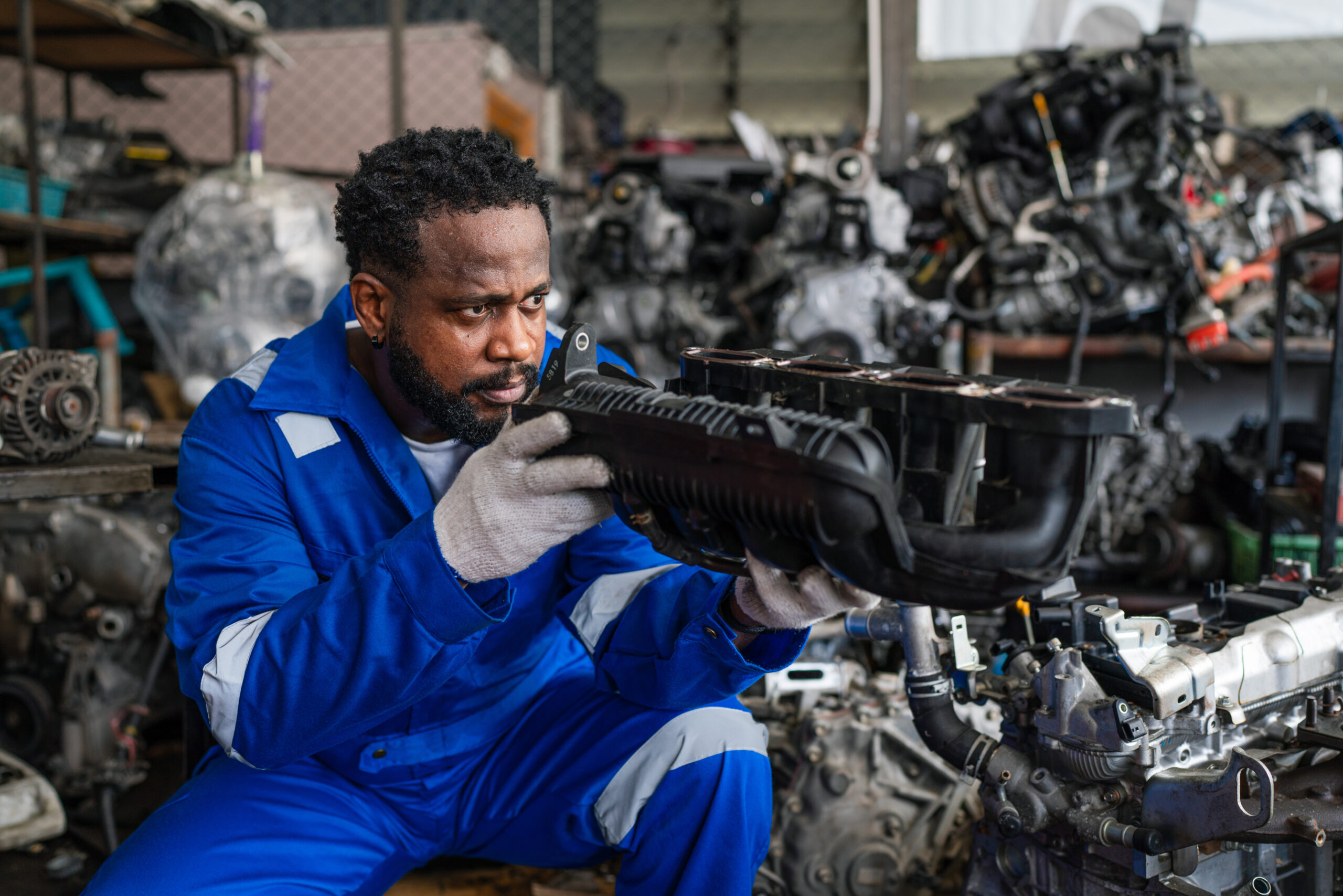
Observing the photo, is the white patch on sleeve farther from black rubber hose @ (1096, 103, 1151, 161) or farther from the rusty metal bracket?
black rubber hose @ (1096, 103, 1151, 161)

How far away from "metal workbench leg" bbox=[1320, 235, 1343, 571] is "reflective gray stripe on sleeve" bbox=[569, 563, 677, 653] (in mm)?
1502

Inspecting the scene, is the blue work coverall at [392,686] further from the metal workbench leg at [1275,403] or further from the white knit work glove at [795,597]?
the metal workbench leg at [1275,403]

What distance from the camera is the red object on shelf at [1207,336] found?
3.27 meters

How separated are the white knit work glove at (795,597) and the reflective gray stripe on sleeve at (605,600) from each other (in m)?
0.30

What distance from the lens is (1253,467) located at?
11.0 ft

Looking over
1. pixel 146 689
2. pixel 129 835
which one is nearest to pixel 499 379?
pixel 129 835

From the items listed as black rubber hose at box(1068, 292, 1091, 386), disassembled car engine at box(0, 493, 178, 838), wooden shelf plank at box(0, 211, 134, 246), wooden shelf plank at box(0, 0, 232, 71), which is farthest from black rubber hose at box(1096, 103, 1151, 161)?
wooden shelf plank at box(0, 211, 134, 246)

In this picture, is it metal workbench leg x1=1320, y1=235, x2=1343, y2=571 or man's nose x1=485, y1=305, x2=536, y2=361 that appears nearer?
man's nose x1=485, y1=305, x2=536, y2=361

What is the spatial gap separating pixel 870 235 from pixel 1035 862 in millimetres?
2538

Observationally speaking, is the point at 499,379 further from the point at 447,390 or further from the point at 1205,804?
the point at 1205,804

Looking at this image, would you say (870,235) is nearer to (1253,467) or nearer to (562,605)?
(1253,467)

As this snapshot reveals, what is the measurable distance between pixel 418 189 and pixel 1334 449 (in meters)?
1.94

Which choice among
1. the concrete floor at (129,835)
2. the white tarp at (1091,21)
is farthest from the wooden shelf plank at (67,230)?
the white tarp at (1091,21)

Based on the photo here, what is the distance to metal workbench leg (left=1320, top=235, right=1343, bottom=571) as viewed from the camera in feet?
6.71
